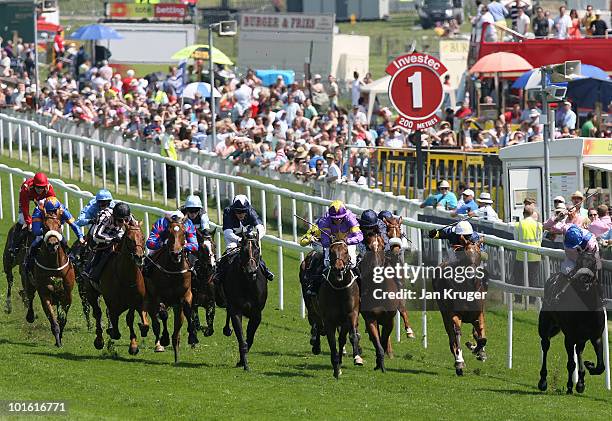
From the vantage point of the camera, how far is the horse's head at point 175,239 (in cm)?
1741

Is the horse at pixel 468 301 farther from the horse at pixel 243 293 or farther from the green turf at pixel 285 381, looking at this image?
the horse at pixel 243 293

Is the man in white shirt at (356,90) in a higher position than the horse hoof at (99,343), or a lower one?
higher

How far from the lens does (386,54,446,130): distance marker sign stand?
21.8 metres

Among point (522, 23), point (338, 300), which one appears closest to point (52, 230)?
point (338, 300)

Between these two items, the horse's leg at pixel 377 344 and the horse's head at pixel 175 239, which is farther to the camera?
the horse's head at pixel 175 239

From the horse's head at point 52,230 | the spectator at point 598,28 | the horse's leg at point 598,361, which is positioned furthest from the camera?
the spectator at point 598,28

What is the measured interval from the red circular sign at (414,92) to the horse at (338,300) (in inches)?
207

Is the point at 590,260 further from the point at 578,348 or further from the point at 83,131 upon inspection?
the point at 83,131

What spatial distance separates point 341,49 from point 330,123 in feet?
47.5

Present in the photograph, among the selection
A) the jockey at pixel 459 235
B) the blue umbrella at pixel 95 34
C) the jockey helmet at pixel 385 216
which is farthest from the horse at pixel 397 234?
the blue umbrella at pixel 95 34

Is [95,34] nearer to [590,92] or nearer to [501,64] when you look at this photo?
[501,64]

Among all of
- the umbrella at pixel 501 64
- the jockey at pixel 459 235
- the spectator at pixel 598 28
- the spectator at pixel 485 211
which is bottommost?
the spectator at pixel 485 211

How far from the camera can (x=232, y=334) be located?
19812 millimetres

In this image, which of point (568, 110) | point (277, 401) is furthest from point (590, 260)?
point (568, 110)
